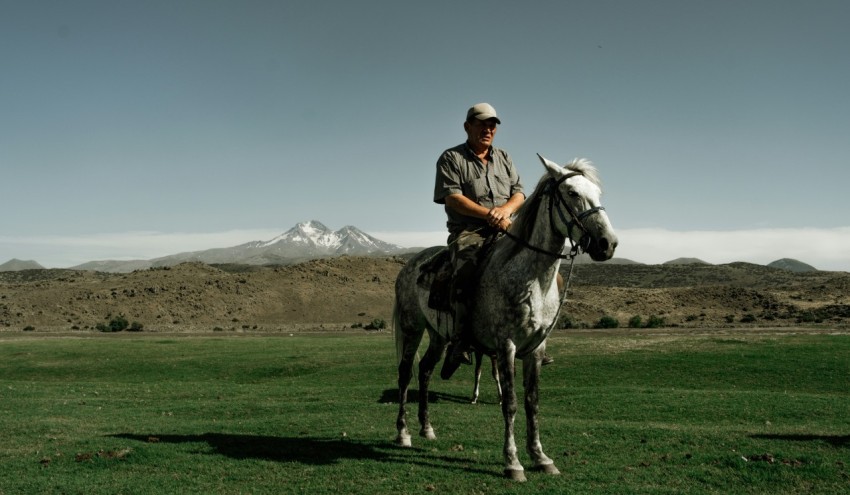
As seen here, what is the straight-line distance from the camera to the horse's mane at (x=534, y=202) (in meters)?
8.52

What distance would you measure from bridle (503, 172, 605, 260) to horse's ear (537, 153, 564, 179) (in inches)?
2.7

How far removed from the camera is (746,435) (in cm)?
1145

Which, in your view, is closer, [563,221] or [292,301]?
[563,221]

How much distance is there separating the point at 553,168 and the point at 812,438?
24.0 ft

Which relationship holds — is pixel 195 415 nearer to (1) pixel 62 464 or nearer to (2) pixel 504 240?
(1) pixel 62 464

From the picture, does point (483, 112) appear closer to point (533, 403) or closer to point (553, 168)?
point (553, 168)

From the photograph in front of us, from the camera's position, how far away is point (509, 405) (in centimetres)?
866

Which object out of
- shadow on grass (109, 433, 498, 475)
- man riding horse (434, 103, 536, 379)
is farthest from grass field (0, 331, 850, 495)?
man riding horse (434, 103, 536, 379)

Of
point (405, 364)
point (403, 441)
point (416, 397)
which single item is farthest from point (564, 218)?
point (416, 397)

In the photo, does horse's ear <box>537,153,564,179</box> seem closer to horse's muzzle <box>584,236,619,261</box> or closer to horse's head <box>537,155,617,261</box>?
horse's head <box>537,155,617,261</box>

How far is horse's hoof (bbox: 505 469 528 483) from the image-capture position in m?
8.38

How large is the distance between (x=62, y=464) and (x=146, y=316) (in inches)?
2861

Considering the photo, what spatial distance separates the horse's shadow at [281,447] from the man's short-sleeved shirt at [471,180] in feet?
12.7

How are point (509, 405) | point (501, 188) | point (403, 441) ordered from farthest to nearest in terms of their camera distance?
point (403, 441), point (501, 188), point (509, 405)
